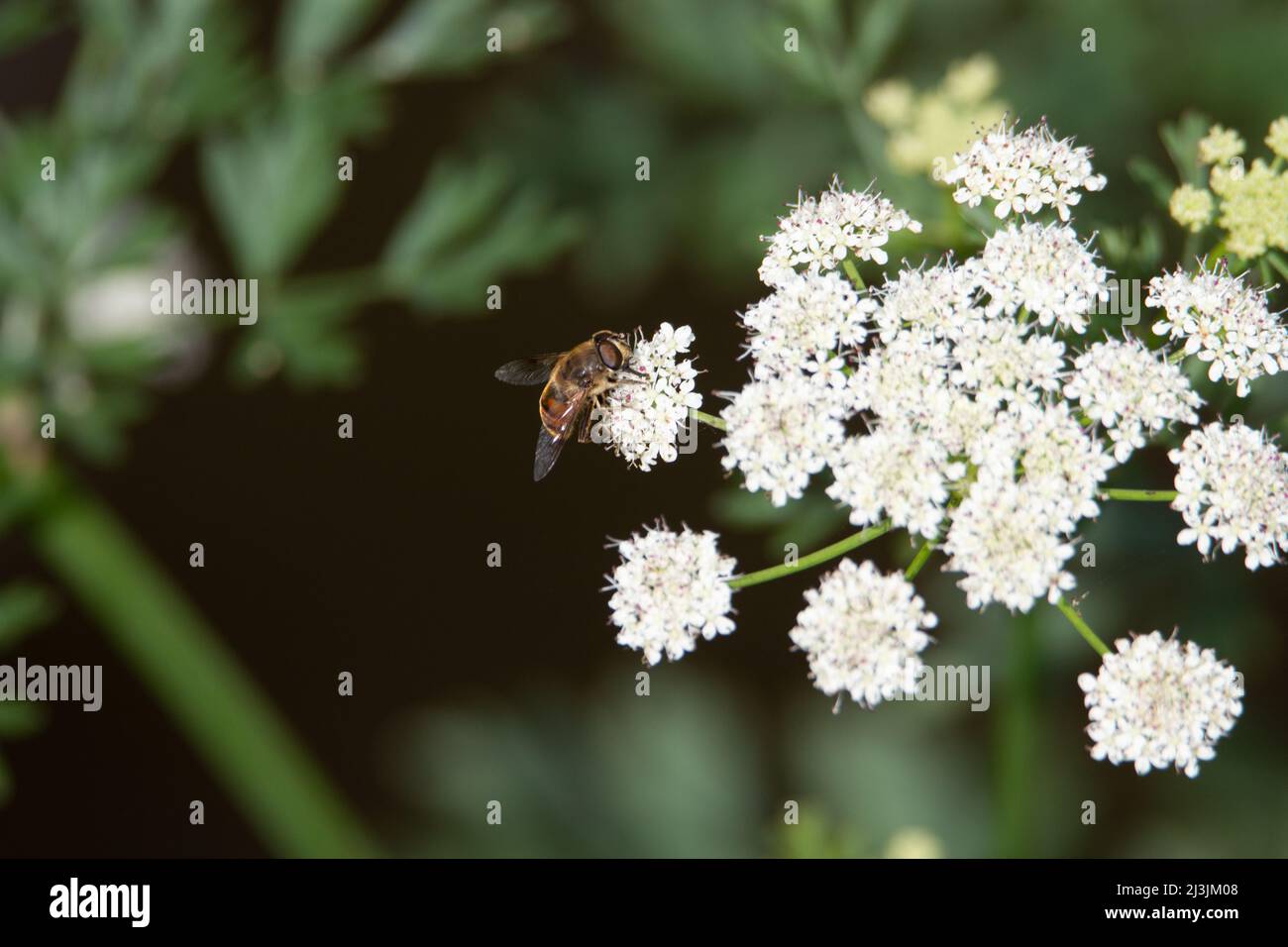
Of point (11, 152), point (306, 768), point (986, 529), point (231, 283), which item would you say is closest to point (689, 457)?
point (986, 529)

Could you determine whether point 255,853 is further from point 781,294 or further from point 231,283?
point 781,294

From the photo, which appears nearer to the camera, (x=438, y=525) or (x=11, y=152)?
(x=11, y=152)

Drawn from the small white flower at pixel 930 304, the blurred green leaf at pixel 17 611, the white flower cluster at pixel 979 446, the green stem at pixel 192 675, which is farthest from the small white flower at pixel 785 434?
the green stem at pixel 192 675

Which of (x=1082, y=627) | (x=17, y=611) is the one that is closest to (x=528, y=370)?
(x=1082, y=627)

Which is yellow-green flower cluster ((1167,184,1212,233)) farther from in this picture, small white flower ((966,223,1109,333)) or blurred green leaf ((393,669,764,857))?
blurred green leaf ((393,669,764,857))

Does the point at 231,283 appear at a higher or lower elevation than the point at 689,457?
higher

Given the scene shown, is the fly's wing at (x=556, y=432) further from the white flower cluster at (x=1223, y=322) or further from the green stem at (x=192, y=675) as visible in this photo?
the green stem at (x=192, y=675)

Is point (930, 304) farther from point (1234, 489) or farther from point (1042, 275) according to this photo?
point (1234, 489)

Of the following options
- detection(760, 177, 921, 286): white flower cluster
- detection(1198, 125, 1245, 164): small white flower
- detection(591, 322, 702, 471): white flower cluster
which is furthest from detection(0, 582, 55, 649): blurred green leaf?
detection(1198, 125, 1245, 164): small white flower
